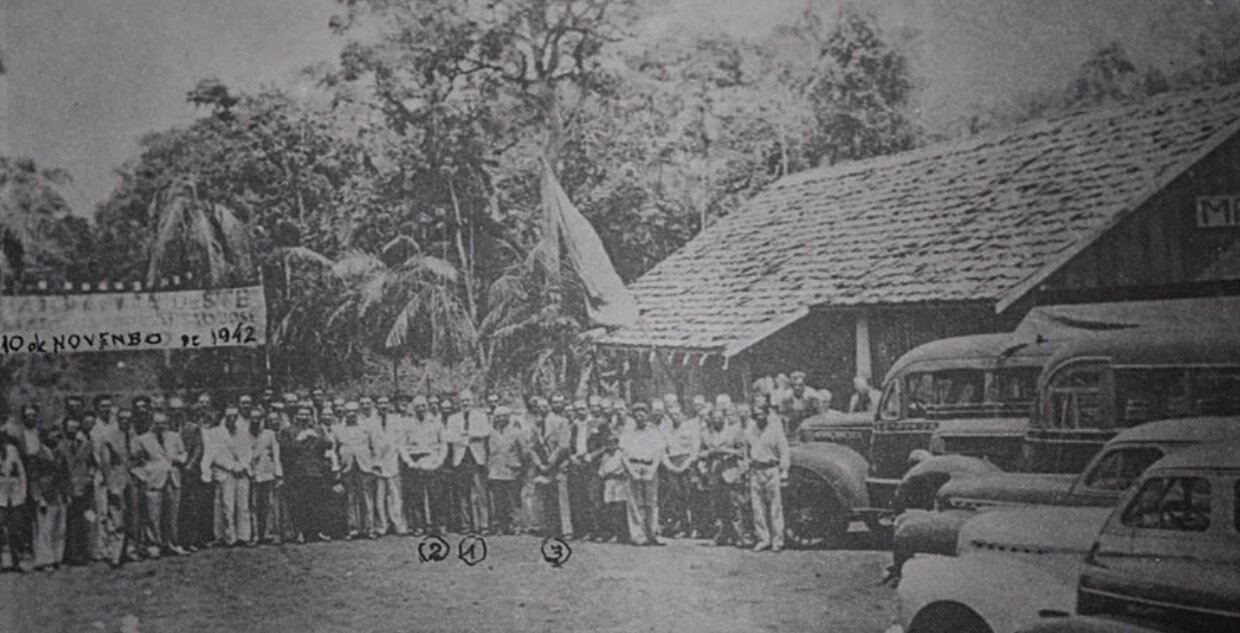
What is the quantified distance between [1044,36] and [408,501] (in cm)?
293

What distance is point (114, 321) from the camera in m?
4.54

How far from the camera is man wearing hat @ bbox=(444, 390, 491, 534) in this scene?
4.36m

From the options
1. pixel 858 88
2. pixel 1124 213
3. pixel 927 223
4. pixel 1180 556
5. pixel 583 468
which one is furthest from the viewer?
pixel 583 468

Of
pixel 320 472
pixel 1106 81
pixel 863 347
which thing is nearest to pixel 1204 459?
pixel 863 347

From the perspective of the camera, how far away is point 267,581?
14.4 feet

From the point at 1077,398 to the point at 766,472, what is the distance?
43.1 inches

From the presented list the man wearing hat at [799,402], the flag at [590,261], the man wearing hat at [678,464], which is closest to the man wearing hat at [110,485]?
the flag at [590,261]

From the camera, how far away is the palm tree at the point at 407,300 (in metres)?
4.37

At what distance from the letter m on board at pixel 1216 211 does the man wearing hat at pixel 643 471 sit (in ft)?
6.66

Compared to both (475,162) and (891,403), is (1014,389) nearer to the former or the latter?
(891,403)

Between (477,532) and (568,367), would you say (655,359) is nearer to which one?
(568,367)

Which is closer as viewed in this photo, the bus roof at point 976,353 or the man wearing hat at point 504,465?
the bus roof at point 976,353

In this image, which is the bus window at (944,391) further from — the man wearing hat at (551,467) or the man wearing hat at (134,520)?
the man wearing hat at (134,520)

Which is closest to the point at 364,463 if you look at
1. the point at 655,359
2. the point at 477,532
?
the point at 477,532
